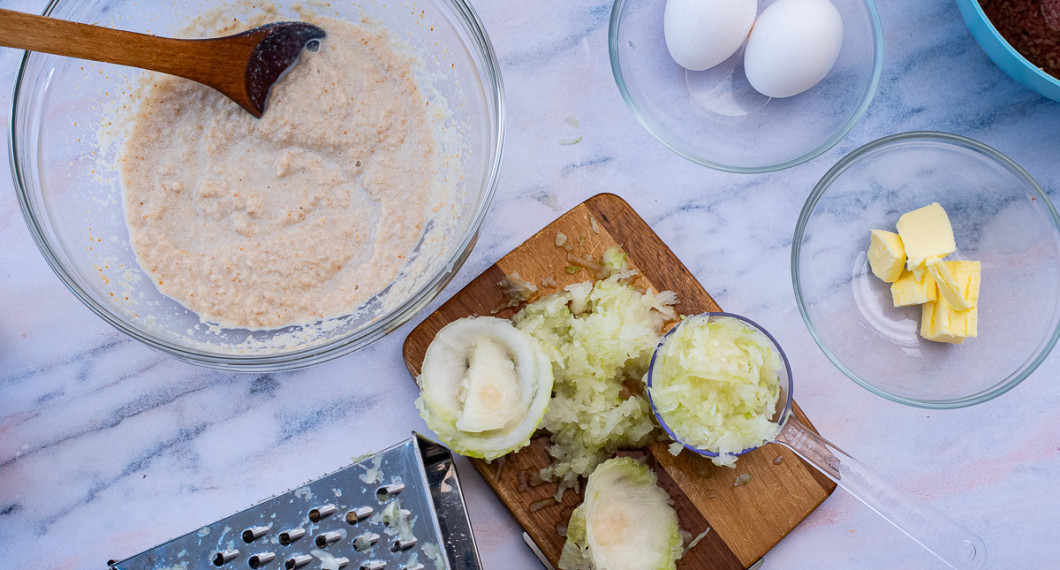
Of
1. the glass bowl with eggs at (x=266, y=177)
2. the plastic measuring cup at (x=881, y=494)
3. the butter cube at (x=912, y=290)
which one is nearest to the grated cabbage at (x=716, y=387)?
the plastic measuring cup at (x=881, y=494)

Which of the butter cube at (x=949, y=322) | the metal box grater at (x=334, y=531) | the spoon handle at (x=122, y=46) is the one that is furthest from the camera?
the butter cube at (x=949, y=322)

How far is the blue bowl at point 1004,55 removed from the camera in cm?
167

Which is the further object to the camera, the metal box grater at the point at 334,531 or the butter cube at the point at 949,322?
the butter cube at the point at 949,322

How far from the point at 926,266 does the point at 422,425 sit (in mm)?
1312

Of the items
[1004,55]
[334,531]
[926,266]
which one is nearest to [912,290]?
[926,266]

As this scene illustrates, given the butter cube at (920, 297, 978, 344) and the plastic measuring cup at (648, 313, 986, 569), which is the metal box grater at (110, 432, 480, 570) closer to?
the plastic measuring cup at (648, 313, 986, 569)

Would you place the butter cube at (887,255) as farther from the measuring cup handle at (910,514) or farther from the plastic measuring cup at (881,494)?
the measuring cup handle at (910,514)

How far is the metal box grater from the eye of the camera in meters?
1.58

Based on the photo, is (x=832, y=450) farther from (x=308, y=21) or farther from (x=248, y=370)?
(x=308, y=21)

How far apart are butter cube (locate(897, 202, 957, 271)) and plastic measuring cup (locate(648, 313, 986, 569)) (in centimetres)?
42

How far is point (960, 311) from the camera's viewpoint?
170cm

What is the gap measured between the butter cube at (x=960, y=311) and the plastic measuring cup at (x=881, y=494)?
1.28 feet

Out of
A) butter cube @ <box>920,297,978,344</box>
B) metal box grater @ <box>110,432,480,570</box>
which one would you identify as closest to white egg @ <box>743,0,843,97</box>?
butter cube @ <box>920,297,978,344</box>

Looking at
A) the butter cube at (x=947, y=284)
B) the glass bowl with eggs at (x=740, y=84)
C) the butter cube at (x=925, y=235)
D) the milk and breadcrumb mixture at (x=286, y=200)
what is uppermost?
the milk and breadcrumb mixture at (x=286, y=200)
